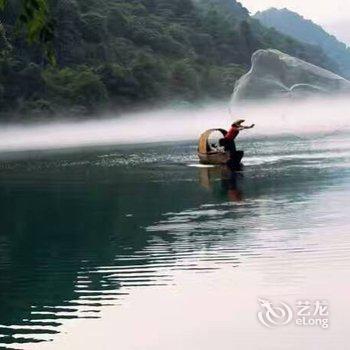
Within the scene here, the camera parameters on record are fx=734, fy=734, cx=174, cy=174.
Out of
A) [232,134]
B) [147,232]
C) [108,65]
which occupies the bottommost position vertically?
[147,232]

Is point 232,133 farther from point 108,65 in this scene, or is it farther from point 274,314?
point 108,65

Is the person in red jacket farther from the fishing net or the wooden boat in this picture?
the fishing net

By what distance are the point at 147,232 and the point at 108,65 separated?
10892cm

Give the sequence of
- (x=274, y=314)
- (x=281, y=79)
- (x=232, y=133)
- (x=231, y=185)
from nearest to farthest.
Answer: (x=274, y=314), (x=231, y=185), (x=232, y=133), (x=281, y=79)

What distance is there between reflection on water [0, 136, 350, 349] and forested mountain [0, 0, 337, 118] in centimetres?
6135

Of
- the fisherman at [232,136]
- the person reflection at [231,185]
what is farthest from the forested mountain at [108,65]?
the person reflection at [231,185]

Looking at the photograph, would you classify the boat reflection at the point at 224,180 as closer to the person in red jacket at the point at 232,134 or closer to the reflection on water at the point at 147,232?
the reflection on water at the point at 147,232

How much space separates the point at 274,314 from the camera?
1230 cm

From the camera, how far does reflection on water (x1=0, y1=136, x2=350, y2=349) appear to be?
14.4 metres

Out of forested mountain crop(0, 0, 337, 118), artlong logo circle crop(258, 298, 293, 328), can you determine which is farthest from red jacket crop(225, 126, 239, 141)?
forested mountain crop(0, 0, 337, 118)

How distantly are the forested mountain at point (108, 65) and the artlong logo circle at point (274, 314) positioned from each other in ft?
270

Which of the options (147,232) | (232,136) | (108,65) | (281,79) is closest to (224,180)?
(232,136)

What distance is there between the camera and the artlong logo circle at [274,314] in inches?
465

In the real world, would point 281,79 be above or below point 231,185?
above
